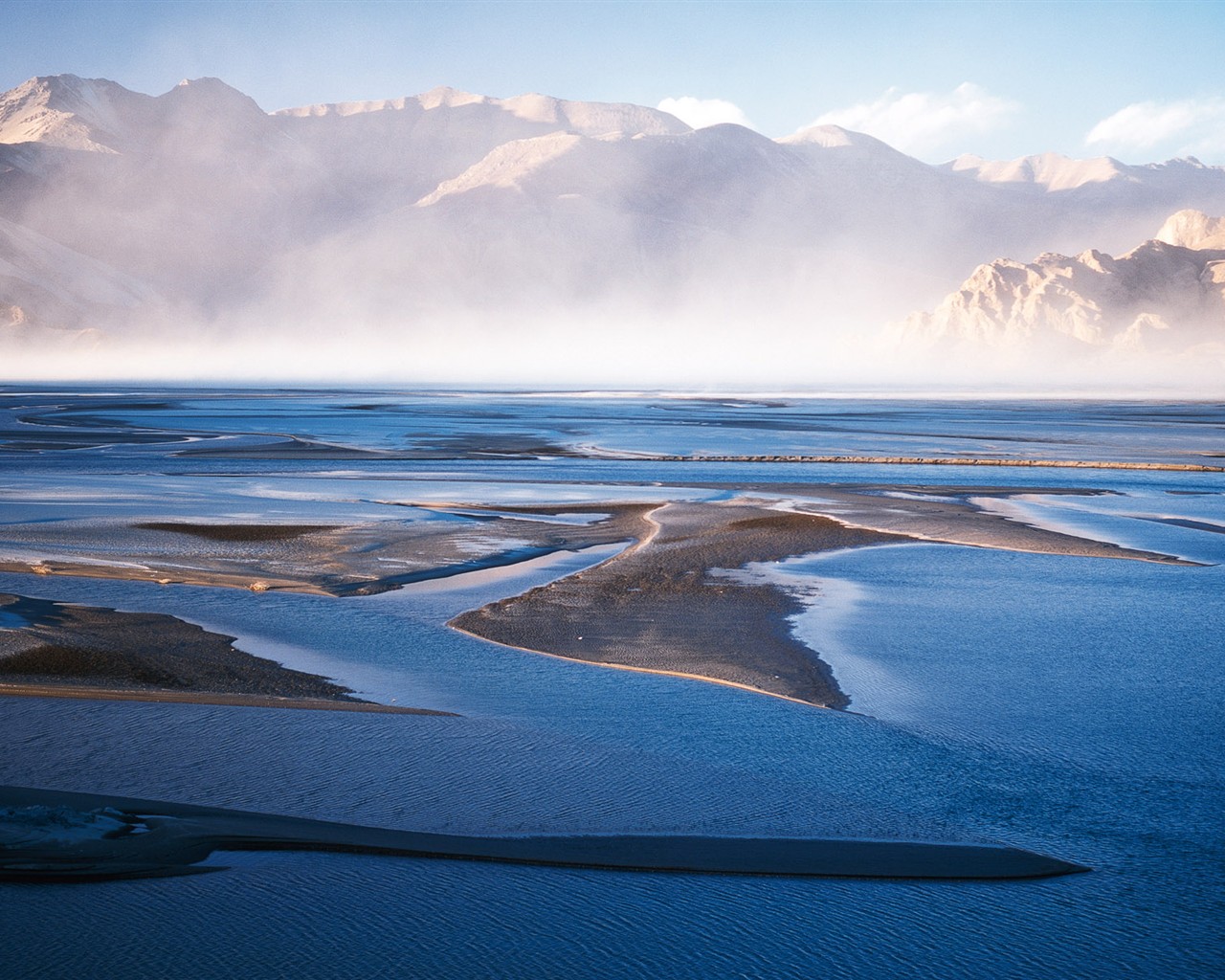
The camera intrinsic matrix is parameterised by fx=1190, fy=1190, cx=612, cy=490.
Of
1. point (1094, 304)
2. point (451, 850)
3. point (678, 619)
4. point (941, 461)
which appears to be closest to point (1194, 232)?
point (1094, 304)

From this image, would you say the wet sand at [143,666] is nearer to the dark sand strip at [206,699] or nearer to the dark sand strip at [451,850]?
the dark sand strip at [206,699]

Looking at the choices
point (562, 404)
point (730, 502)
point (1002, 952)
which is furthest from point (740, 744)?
point (562, 404)

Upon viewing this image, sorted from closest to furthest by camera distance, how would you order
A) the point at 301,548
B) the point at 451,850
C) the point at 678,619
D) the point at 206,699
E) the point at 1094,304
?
the point at 451,850 < the point at 206,699 < the point at 678,619 < the point at 301,548 < the point at 1094,304

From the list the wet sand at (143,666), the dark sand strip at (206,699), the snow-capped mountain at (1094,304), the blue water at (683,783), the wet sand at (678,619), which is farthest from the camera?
the snow-capped mountain at (1094,304)

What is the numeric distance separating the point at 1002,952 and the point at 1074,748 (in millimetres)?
2189

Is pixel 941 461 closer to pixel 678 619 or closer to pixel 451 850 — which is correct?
pixel 678 619

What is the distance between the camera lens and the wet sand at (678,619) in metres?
7.46

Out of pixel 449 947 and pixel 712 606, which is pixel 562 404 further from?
pixel 449 947

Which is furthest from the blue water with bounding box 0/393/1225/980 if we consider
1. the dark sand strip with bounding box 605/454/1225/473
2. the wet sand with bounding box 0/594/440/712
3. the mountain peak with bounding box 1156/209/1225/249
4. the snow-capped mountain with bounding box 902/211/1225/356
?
the mountain peak with bounding box 1156/209/1225/249

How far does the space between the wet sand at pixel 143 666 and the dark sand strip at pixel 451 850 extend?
164cm

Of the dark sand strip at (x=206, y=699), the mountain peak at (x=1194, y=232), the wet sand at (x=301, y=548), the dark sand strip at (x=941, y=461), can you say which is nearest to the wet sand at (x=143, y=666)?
the dark sand strip at (x=206, y=699)

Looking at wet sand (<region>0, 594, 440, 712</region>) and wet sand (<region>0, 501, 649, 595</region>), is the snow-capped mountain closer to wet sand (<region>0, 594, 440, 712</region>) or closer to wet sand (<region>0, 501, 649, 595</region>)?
wet sand (<region>0, 501, 649, 595</region>)

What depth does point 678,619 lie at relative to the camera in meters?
8.90

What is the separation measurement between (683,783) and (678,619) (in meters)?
3.50
